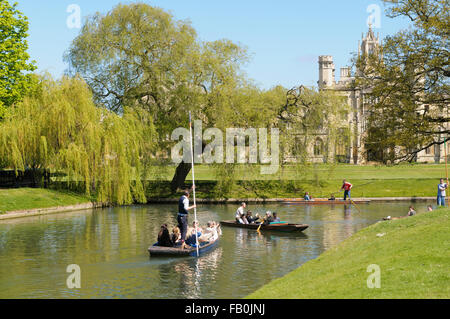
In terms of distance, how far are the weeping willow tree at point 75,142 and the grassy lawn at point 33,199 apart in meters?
0.91

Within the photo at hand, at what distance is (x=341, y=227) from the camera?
27.9m

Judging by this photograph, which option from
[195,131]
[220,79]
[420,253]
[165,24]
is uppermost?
[165,24]

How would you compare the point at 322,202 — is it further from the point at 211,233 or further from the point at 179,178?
the point at 211,233

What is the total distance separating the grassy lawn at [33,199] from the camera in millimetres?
33084

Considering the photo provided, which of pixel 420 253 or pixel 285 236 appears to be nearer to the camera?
pixel 420 253

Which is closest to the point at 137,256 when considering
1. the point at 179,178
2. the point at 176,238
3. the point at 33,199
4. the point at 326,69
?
the point at 176,238

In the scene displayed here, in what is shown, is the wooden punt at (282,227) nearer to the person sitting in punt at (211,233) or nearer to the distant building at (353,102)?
the person sitting in punt at (211,233)

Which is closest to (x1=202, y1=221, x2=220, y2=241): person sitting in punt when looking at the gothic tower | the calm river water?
the calm river water

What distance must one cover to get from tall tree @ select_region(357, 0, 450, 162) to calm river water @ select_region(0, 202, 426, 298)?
192 inches

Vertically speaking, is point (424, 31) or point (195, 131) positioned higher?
point (424, 31)

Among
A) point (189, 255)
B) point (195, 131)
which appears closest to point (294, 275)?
point (189, 255)

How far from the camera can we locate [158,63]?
134 ft

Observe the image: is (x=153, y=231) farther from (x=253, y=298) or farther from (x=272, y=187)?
(x=272, y=187)
